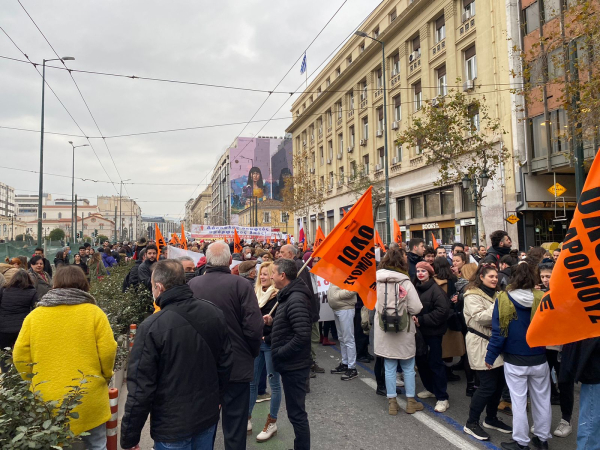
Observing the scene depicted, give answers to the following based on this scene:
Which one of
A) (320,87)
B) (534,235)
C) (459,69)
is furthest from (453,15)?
(320,87)

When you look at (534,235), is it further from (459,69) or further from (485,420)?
(485,420)

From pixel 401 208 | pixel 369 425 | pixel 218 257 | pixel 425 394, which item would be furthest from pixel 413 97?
pixel 218 257

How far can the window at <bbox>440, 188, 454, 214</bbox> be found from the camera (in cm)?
2544

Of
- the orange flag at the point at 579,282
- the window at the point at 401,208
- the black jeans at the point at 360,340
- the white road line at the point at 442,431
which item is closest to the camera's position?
the orange flag at the point at 579,282

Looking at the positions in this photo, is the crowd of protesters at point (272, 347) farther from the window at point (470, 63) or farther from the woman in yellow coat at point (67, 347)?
the window at point (470, 63)

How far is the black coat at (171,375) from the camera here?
2.71 m

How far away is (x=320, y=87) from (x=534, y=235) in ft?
97.5

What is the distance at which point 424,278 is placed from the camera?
226 inches

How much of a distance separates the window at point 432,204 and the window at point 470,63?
6541mm

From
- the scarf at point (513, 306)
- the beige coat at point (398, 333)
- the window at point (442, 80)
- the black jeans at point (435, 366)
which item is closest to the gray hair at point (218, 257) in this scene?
the beige coat at point (398, 333)

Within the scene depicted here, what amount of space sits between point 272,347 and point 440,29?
87.9 feet

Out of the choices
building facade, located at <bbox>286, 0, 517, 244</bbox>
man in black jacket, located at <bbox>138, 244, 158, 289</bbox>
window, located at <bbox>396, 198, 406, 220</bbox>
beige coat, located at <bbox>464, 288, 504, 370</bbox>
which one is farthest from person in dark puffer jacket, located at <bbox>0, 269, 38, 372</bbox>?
window, located at <bbox>396, 198, 406, 220</bbox>

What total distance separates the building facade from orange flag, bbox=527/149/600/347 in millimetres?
18693

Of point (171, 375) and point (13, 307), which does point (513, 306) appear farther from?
point (13, 307)
